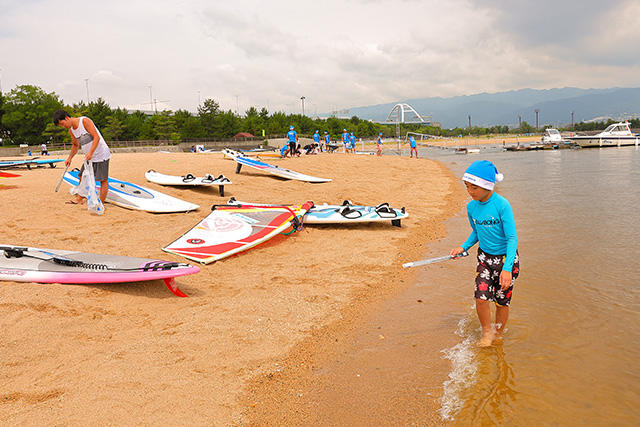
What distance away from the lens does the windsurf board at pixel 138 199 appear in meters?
8.75

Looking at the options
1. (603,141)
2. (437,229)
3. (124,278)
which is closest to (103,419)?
(124,278)

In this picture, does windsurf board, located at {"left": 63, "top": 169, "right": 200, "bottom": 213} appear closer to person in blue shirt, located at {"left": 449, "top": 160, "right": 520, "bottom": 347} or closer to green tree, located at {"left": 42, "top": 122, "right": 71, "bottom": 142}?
person in blue shirt, located at {"left": 449, "top": 160, "right": 520, "bottom": 347}

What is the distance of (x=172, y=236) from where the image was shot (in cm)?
713

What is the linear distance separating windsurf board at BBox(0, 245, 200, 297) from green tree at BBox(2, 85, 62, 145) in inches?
2390

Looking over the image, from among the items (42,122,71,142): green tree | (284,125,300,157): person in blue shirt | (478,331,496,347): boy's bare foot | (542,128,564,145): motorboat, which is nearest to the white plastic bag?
(478,331,496,347): boy's bare foot

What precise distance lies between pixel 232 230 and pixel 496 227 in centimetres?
477

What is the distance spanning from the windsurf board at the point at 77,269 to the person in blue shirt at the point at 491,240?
3.07 metres

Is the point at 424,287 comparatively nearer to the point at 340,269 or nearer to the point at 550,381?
the point at 340,269

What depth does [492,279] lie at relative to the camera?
3.73m

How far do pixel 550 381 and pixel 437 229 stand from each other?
6.09 m

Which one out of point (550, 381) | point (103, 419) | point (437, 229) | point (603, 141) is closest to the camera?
point (103, 419)

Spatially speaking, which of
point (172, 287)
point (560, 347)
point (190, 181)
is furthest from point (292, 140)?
point (560, 347)

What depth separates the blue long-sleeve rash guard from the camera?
11.6ft

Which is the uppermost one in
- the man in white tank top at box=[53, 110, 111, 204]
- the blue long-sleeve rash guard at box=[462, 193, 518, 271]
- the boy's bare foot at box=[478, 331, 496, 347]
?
the man in white tank top at box=[53, 110, 111, 204]
